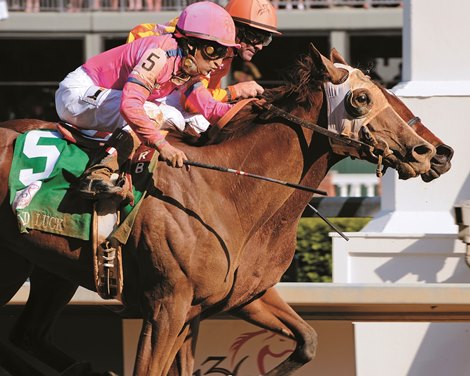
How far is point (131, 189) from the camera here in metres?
5.18

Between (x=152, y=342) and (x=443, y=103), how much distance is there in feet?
9.52

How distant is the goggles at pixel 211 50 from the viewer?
209 inches

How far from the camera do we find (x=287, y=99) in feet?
18.1

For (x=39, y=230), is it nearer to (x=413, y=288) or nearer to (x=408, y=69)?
(x=413, y=288)

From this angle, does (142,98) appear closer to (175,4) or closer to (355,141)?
(355,141)

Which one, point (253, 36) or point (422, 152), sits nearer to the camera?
point (422, 152)

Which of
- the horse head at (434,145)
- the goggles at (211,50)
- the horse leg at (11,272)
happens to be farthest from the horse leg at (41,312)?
the horse head at (434,145)

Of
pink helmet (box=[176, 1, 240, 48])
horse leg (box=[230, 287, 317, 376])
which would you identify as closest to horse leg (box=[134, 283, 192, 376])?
horse leg (box=[230, 287, 317, 376])

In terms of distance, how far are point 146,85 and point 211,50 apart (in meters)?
0.41

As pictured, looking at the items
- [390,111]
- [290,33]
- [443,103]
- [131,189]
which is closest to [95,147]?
[131,189]

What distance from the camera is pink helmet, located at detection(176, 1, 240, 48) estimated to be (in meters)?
5.27

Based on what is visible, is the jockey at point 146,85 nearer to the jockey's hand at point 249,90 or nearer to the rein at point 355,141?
the jockey's hand at point 249,90

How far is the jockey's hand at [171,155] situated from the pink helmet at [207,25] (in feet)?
1.94

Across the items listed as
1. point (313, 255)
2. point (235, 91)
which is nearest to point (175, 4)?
point (313, 255)
